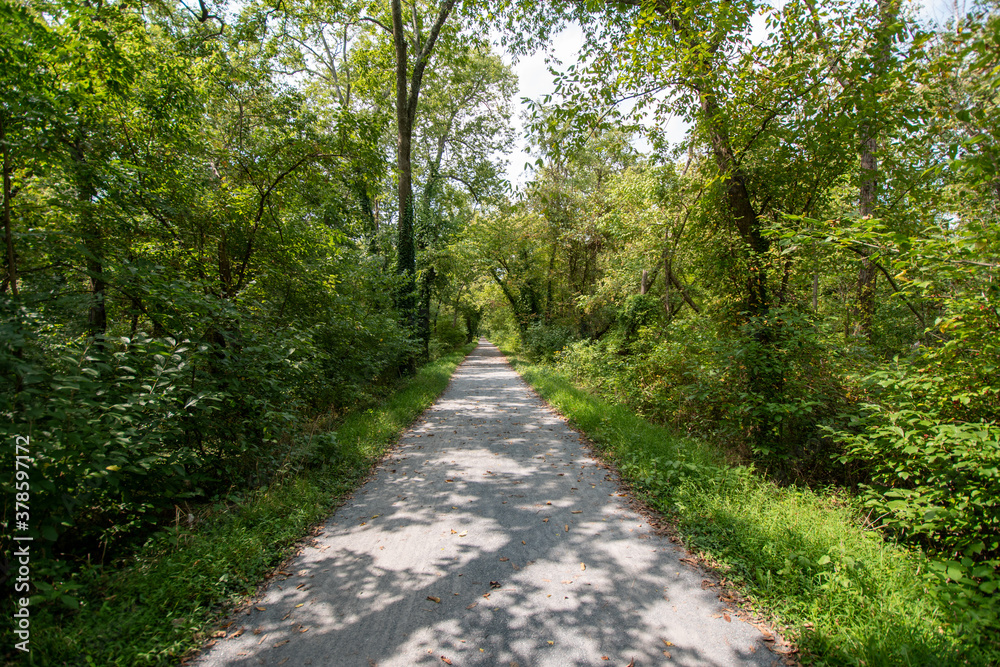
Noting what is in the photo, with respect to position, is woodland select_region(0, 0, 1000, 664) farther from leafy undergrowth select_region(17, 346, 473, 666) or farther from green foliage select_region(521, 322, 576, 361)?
green foliage select_region(521, 322, 576, 361)

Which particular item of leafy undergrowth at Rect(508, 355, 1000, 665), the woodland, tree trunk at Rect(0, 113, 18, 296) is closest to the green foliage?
the woodland

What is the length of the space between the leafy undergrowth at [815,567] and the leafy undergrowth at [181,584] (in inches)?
146

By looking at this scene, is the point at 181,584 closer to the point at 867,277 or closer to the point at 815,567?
the point at 815,567

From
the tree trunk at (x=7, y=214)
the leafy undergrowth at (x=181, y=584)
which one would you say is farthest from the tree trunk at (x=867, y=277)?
the tree trunk at (x=7, y=214)

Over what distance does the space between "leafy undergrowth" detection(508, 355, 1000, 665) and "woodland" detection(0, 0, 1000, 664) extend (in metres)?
0.06

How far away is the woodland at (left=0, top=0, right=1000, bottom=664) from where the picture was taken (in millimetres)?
3004

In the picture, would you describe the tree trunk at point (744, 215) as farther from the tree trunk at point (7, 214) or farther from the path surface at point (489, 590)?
the tree trunk at point (7, 214)

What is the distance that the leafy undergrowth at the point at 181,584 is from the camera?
7.94 feet

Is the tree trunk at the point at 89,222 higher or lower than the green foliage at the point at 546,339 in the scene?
higher

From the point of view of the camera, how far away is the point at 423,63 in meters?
11.9

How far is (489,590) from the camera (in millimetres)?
3156

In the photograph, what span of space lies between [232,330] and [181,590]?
2785 millimetres

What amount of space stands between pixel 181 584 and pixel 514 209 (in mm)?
6325

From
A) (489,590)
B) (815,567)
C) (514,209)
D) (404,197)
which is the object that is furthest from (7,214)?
(404,197)
